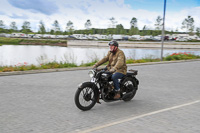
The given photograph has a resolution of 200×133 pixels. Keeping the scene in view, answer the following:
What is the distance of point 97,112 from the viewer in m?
5.84

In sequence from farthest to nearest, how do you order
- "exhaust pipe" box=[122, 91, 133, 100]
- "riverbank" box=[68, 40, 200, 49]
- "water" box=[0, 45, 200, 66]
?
"riverbank" box=[68, 40, 200, 49] → "water" box=[0, 45, 200, 66] → "exhaust pipe" box=[122, 91, 133, 100]

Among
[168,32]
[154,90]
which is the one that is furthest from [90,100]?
[168,32]

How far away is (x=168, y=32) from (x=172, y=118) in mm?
133919

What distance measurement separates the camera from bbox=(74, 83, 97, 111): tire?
19.0 feet

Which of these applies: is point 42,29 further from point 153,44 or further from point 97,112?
point 97,112

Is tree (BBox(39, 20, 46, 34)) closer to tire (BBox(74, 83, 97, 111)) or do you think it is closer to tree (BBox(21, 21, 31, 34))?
tree (BBox(21, 21, 31, 34))

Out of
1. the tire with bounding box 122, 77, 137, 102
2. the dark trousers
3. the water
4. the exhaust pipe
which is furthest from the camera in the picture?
the water

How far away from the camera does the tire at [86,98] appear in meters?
5.78

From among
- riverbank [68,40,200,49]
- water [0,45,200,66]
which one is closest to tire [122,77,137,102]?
water [0,45,200,66]

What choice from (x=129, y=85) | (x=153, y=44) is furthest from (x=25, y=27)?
(x=129, y=85)

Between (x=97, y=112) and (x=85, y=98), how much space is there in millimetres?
428

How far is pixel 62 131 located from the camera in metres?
4.51

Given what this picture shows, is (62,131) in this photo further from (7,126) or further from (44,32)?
(44,32)

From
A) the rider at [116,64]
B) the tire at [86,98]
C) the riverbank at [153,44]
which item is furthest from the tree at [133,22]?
the tire at [86,98]
